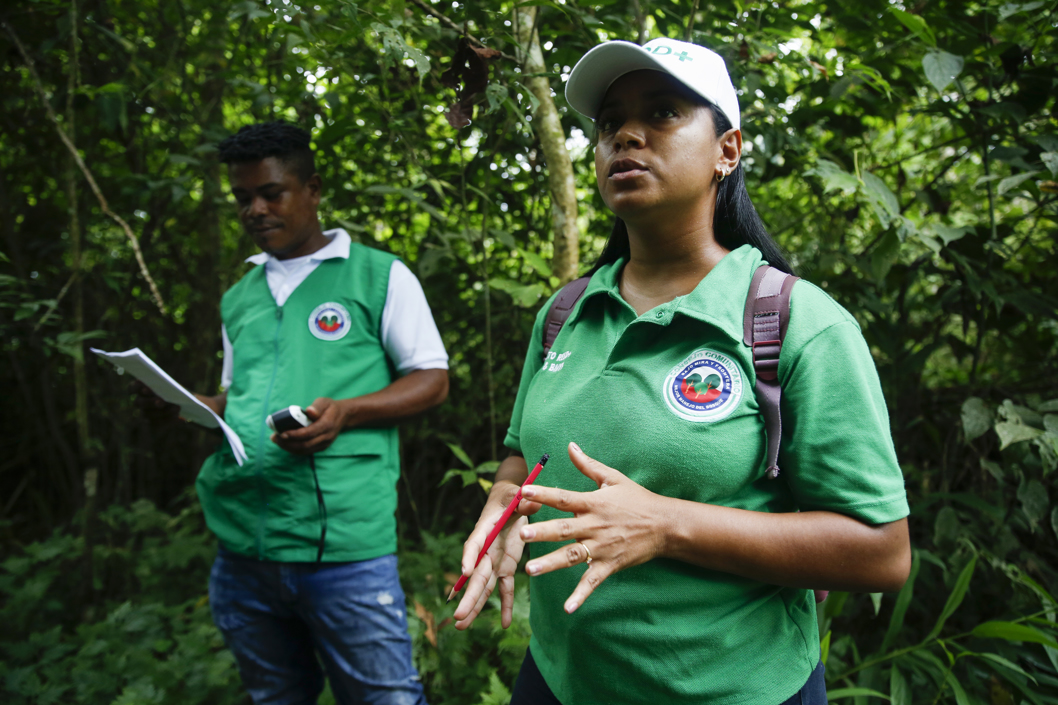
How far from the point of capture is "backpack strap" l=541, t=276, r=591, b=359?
1.43 meters

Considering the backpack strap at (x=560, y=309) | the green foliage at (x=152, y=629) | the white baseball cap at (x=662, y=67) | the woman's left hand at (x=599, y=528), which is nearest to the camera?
the woman's left hand at (x=599, y=528)

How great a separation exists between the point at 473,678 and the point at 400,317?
58.9 inches

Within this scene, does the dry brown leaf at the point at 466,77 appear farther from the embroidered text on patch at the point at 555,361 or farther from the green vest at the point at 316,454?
the embroidered text on patch at the point at 555,361

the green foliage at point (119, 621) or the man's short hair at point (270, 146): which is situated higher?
the man's short hair at point (270, 146)

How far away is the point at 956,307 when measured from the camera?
2832 millimetres

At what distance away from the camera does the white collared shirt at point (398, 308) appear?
7.24 ft

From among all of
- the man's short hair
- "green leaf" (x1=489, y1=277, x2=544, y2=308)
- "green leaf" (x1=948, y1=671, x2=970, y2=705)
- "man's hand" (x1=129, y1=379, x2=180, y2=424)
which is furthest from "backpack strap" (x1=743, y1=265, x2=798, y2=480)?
"man's hand" (x1=129, y1=379, x2=180, y2=424)

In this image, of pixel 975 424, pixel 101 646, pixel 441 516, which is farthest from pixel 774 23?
pixel 101 646

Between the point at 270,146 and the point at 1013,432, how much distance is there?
2.65 m

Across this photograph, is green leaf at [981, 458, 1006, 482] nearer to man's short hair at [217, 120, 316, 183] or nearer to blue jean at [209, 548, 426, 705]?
blue jean at [209, 548, 426, 705]

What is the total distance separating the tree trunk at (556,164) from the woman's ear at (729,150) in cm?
94

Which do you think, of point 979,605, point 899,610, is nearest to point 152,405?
point 899,610

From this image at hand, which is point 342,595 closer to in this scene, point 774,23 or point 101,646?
point 101,646

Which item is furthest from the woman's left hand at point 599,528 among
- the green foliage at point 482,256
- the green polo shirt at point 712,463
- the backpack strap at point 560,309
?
the green foliage at point 482,256
